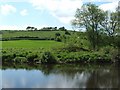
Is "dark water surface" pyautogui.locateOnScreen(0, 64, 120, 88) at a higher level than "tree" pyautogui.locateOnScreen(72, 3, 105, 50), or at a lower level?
lower

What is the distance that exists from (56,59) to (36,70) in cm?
597

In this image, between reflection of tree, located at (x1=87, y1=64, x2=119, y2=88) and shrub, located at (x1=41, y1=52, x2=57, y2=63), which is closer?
reflection of tree, located at (x1=87, y1=64, x2=119, y2=88)

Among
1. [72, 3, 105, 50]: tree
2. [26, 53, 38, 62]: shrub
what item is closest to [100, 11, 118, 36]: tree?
[72, 3, 105, 50]: tree

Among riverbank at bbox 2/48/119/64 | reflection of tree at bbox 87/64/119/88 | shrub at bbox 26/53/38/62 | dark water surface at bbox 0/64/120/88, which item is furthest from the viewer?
shrub at bbox 26/53/38/62

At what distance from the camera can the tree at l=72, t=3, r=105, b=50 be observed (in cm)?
4162

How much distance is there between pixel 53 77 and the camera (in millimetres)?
24656

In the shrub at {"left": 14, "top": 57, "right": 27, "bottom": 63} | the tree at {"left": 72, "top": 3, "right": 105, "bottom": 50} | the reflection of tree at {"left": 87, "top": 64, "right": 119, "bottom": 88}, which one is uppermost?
the tree at {"left": 72, "top": 3, "right": 105, "bottom": 50}

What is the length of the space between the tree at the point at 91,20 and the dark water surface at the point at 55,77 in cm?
1182

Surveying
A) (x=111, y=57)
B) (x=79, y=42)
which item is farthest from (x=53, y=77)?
(x=79, y=42)

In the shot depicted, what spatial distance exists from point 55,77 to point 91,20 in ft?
62.1

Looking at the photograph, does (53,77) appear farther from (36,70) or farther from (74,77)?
(36,70)

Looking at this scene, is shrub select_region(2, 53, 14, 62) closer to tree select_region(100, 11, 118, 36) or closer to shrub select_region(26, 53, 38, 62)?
shrub select_region(26, 53, 38, 62)

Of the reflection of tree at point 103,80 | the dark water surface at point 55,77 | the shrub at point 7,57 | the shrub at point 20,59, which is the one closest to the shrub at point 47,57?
the dark water surface at point 55,77

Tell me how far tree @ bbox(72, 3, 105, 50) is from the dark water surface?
11.8 metres
